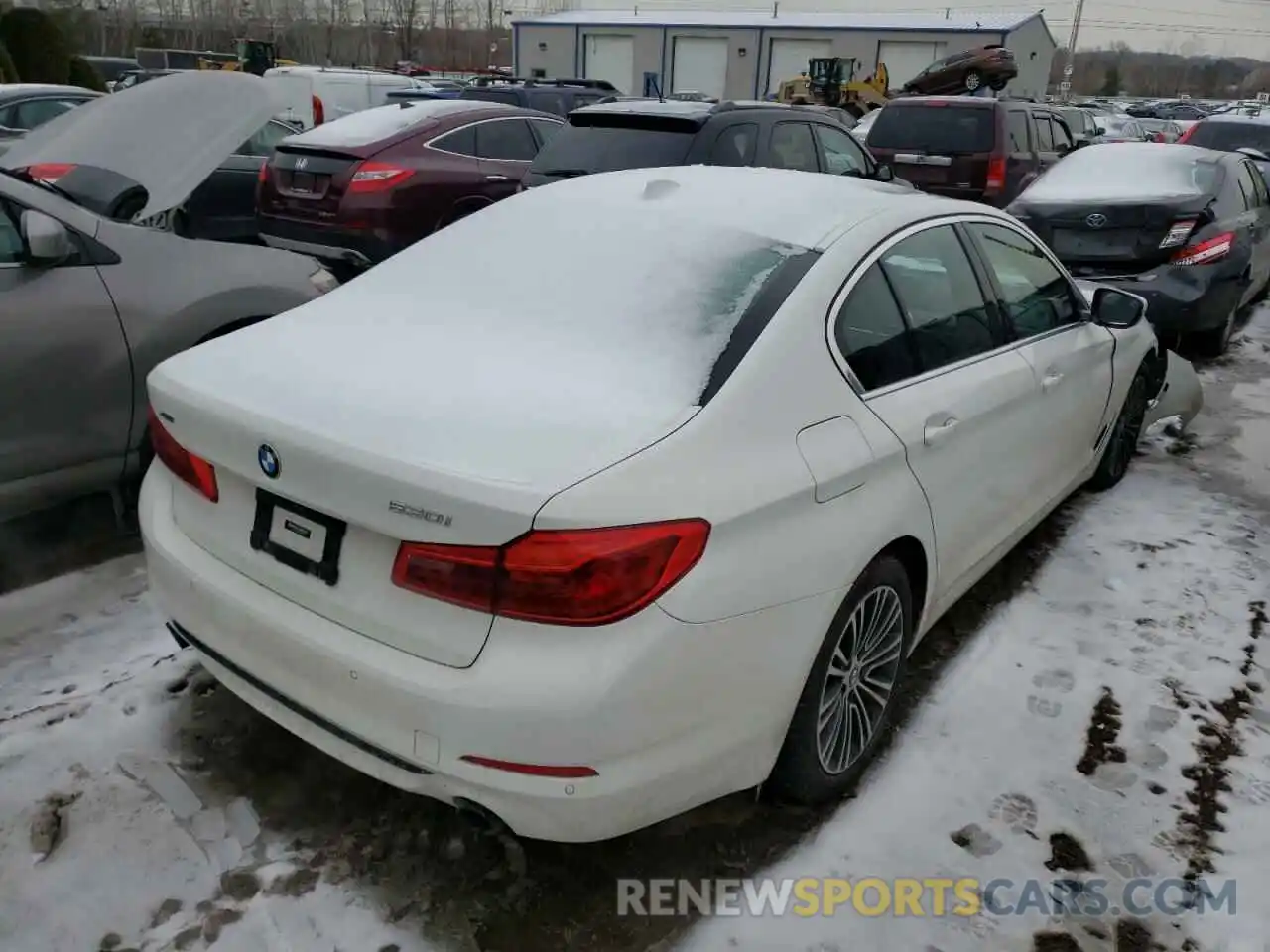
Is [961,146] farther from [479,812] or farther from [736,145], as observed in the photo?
[479,812]

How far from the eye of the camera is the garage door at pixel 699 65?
171ft

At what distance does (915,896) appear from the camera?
2.51 m

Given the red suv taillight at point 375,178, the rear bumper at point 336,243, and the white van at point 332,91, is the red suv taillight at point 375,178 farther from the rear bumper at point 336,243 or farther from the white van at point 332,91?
the white van at point 332,91

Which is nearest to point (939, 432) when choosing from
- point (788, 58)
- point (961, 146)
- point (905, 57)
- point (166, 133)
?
point (166, 133)

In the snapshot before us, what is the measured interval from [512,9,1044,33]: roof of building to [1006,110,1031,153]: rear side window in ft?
133

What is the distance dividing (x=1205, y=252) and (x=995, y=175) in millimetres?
4204

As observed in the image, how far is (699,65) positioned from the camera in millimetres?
52750

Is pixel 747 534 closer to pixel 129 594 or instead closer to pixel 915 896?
pixel 915 896

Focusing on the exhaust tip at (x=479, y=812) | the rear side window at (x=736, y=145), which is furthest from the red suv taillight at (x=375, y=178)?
the exhaust tip at (x=479, y=812)

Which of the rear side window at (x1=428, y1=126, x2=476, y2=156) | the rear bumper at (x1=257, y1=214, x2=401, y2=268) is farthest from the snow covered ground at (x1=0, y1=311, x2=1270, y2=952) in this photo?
the rear side window at (x1=428, y1=126, x2=476, y2=156)

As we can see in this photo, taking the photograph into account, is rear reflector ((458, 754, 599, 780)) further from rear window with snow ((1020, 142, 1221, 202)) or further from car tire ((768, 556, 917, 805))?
rear window with snow ((1020, 142, 1221, 202))

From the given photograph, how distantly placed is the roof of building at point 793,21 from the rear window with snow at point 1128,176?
44.4 metres

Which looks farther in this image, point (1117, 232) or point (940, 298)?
point (1117, 232)

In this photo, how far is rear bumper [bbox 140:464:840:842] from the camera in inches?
79.8
